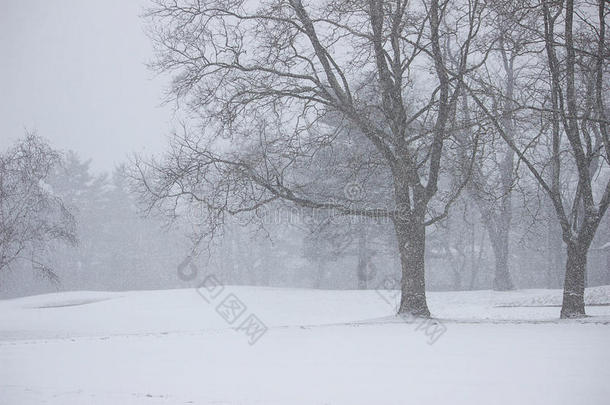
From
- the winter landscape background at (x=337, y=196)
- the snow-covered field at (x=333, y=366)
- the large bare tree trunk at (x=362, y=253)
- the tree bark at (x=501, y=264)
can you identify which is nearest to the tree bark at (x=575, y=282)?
the winter landscape background at (x=337, y=196)

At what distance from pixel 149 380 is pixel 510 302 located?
55.9ft

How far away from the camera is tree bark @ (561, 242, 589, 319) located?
1302 centimetres

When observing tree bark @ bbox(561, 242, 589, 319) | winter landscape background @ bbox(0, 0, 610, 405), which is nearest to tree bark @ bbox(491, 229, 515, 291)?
winter landscape background @ bbox(0, 0, 610, 405)

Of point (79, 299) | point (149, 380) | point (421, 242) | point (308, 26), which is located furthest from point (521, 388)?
point (79, 299)

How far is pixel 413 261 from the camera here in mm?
13297

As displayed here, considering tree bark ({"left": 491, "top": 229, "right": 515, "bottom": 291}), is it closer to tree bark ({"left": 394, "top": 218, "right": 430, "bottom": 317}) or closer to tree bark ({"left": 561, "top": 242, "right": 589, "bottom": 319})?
tree bark ({"left": 561, "top": 242, "right": 589, "bottom": 319})

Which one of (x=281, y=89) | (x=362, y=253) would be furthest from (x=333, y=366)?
(x=362, y=253)

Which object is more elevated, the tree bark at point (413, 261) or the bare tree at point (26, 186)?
the bare tree at point (26, 186)

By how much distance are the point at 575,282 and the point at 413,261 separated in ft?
13.1

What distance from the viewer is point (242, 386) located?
272 inches

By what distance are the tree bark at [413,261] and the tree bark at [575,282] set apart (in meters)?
3.44

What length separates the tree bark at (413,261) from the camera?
13.3 meters

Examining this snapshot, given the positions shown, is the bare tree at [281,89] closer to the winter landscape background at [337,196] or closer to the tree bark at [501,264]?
the winter landscape background at [337,196]

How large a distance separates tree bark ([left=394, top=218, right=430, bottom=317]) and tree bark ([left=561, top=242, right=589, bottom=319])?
135 inches
